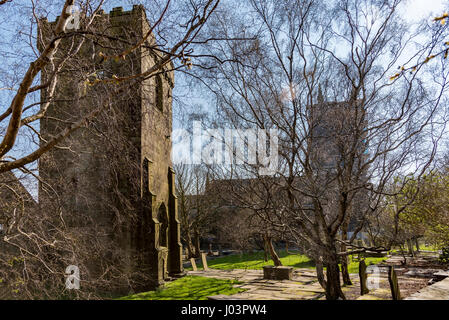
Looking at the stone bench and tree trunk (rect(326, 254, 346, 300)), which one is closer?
tree trunk (rect(326, 254, 346, 300))

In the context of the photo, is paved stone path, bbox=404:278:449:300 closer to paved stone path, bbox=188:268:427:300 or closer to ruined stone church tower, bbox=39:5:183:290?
paved stone path, bbox=188:268:427:300

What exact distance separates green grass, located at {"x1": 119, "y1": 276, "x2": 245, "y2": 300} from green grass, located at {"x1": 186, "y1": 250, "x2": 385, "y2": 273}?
185 inches

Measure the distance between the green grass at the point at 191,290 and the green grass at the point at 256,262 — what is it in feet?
15.4

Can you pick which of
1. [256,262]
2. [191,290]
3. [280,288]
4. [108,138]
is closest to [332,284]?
[108,138]

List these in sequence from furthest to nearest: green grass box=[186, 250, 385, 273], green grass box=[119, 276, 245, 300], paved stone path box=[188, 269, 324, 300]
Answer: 1. green grass box=[186, 250, 385, 273]
2. green grass box=[119, 276, 245, 300]
3. paved stone path box=[188, 269, 324, 300]

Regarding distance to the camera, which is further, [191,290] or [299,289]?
[191,290]

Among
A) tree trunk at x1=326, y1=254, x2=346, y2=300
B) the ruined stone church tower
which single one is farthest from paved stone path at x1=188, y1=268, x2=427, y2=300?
the ruined stone church tower

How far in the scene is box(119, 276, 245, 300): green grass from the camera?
43.1 ft

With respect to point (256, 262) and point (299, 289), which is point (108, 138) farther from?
point (256, 262)

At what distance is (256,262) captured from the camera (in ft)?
88.9

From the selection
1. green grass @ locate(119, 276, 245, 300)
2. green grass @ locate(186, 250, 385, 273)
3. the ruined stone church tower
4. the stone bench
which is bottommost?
green grass @ locate(186, 250, 385, 273)

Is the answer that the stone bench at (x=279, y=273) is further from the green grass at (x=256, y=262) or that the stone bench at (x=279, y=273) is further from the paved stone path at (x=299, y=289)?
the green grass at (x=256, y=262)

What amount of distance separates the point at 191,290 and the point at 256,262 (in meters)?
13.4
